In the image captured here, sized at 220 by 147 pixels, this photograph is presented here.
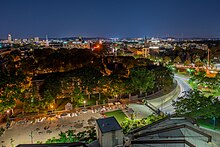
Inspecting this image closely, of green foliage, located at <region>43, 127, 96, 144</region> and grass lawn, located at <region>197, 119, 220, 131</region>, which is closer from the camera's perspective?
green foliage, located at <region>43, 127, 96, 144</region>

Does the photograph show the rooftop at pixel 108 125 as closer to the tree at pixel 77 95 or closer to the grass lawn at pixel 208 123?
the grass lawn at pixel 208 123

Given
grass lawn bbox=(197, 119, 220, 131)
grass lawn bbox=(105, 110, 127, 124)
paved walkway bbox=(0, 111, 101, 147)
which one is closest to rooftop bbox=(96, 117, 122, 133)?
paved walkway bbox=(0, 111, 101, 147)

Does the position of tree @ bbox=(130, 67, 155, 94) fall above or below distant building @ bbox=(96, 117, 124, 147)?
above

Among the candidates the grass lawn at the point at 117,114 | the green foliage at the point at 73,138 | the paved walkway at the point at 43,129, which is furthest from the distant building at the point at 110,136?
the grass lawn at the point at 117,114

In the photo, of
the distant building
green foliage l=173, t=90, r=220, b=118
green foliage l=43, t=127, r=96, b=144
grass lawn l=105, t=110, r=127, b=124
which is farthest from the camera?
grass lawn l=105, t=110, r=127, b=124

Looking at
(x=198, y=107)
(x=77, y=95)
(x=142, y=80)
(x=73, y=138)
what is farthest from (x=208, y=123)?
(x=77, y=95)

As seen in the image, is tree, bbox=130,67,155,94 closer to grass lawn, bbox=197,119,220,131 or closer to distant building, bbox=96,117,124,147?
grass lawn, bbox=197,119,220,131

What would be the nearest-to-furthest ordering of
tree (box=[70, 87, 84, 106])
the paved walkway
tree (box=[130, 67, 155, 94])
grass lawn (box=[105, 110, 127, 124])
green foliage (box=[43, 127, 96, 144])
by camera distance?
green foliage (box=[43, 127, 96, 144])
the paved walkway
grass lawn (box=[105, 110, 127, 124])
tree (box=[70, 87, 84, 106])
tree (box=[130, 67, 155, 94])

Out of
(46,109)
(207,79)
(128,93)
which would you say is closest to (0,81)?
(46,109)

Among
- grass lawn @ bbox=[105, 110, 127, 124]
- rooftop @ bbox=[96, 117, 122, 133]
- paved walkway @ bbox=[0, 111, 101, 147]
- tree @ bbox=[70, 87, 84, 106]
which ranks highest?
rooftop @ bbox=[96, 117, 122, 133]

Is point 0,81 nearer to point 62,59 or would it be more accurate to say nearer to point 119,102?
point 119,102

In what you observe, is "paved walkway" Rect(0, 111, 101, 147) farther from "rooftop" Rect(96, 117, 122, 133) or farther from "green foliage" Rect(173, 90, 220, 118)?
"green foliage" Rect(173, 90, 220, 118)
